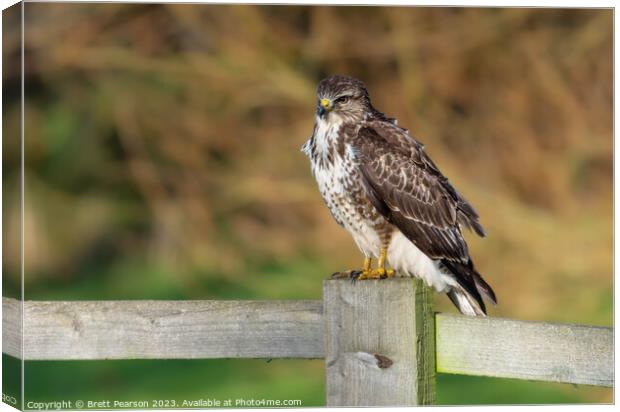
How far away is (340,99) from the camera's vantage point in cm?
614

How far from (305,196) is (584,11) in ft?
7.65

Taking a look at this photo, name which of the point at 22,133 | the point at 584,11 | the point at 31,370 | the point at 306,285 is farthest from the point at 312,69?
the point at 31,370

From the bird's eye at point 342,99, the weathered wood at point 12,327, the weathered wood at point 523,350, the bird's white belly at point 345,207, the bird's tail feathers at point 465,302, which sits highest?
the bird's eye at point 342,99

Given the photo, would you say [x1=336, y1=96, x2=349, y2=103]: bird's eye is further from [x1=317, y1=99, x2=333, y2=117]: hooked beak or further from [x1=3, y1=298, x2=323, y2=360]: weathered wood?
[x1=3, y1=298, x2=323, y2=360]: weathered wood

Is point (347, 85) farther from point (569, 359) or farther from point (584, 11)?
point (569, 359)

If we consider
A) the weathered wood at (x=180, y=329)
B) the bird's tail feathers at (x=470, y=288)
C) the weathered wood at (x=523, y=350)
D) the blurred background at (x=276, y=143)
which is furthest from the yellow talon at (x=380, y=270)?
the weathered wood at (x=523, y=350)

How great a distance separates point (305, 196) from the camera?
805 centimetres

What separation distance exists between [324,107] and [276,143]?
6.61 ft

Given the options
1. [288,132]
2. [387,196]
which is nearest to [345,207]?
[387,196]

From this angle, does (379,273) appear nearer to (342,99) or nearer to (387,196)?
(387,196)

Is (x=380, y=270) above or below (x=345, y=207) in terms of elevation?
below

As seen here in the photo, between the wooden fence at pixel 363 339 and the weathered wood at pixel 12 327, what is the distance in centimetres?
31

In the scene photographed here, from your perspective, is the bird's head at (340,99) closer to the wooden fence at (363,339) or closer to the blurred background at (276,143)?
the blurred background at (276,143)

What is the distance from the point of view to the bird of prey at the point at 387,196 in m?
6.07
